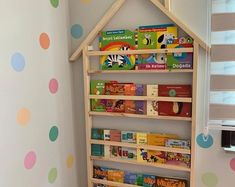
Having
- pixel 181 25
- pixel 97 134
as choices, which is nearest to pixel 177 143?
pixel 97 134

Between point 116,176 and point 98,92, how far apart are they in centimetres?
42

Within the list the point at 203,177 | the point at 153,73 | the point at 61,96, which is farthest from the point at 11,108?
the point at 203,177

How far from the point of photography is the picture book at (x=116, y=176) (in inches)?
50.0

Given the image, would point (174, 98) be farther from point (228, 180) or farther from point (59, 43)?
point (59, 43)

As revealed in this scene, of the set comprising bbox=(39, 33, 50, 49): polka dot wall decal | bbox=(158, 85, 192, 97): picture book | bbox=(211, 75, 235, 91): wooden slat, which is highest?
bbox=(39, 33, 50, 49): polka dot wall decal

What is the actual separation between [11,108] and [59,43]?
1.32 ft

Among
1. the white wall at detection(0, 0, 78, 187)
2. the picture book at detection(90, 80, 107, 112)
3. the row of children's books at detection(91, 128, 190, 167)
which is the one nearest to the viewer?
the white wall at detection(0, 0, 78, 187)

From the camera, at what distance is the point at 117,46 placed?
1.18 m

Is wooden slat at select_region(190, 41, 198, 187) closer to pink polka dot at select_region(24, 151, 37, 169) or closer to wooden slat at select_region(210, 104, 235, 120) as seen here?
wooden slat at select_region(210, 104, 235, 120)

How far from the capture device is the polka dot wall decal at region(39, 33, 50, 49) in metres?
1.08

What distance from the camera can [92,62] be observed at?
1264mm

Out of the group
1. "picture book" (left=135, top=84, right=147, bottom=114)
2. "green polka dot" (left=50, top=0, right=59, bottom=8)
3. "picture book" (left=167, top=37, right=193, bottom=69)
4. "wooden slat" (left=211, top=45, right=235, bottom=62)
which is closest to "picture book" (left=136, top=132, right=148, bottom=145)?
"picture book" (left=135, top=84, right=147, bottom=114)

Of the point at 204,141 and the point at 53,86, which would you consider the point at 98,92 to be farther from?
the point at 204,141

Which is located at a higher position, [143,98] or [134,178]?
[143,98]
